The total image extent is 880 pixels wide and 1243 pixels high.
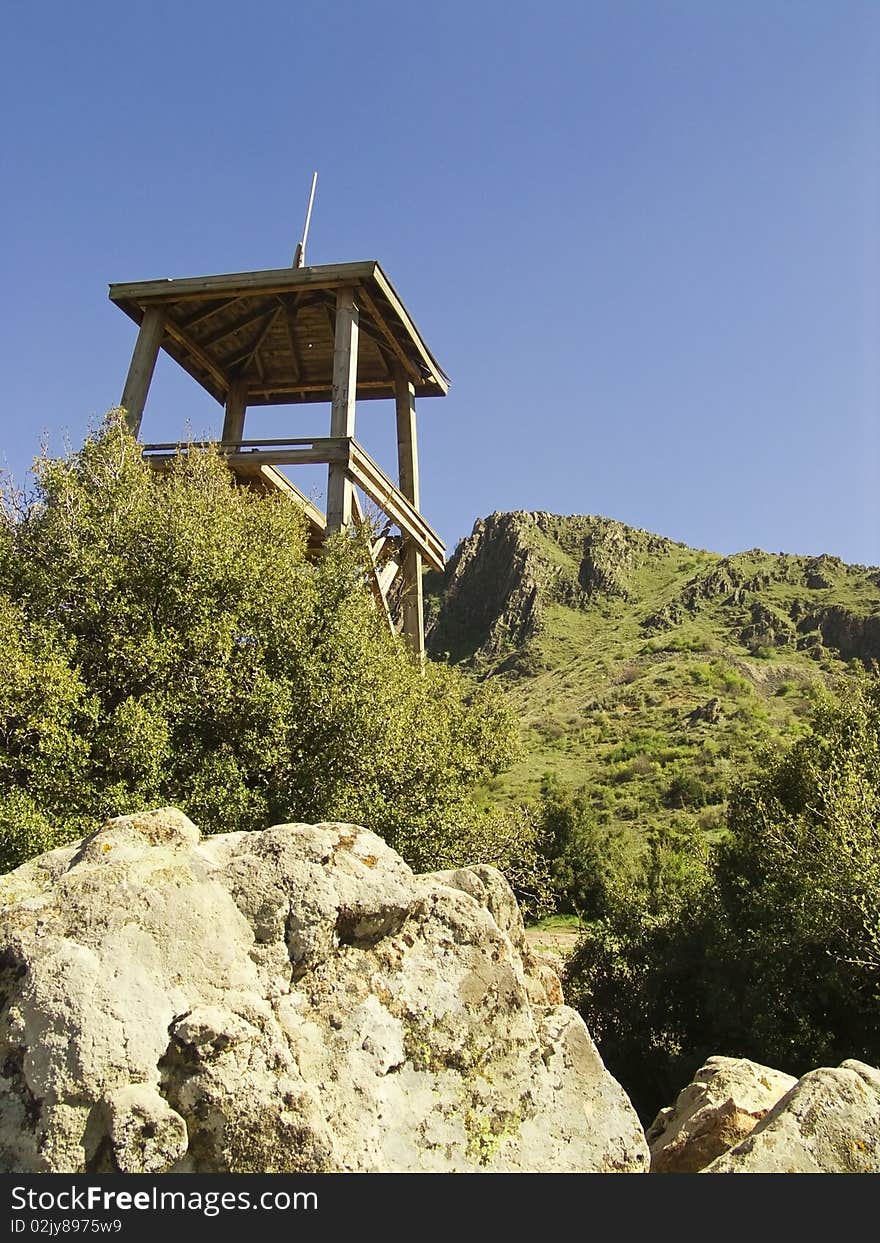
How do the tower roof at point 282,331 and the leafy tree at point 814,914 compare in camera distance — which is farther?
the tower roof at point 282,331

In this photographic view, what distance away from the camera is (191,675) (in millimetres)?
10930

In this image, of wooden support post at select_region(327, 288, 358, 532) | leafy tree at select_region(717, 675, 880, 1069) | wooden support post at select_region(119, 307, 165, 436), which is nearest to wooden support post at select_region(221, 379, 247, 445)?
wooden support post at select_region(119, 307, 165, 436)

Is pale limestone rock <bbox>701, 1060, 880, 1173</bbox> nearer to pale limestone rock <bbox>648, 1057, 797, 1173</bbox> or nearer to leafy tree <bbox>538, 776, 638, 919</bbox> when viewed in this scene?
pale limestone rock <bbox>648, 1057, 797, 1173</bbox>

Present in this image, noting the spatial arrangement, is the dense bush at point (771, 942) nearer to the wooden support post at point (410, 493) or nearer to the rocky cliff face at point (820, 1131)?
the wooden support post at point (410, 493)

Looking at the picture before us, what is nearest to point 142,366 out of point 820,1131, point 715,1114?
point 715,1114

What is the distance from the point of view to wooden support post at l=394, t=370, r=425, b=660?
1650 cm

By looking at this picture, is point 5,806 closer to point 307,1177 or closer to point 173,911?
point 173,911

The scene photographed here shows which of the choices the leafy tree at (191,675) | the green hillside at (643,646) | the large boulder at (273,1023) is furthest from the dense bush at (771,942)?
the large boulder at (273,1023)

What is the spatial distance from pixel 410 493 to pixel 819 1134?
1386 cm

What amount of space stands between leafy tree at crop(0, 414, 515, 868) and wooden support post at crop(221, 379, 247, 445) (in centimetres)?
481

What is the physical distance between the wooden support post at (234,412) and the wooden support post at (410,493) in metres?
3.42

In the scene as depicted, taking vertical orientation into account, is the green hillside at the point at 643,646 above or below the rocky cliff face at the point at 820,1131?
above

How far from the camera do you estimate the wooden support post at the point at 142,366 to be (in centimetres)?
1445

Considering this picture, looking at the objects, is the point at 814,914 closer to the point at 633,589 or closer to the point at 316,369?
the point at 316,369
